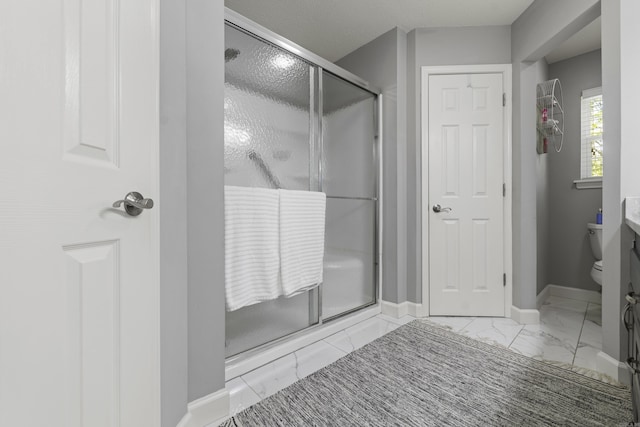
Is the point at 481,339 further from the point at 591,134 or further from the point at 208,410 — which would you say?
the point at 591,134

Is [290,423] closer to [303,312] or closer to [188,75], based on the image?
[303,312]

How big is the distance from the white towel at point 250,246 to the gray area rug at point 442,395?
19.9 inches

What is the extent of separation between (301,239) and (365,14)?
182 centimetres

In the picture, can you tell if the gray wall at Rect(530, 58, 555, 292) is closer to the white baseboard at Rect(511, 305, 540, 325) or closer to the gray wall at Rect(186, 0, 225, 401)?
the white baseboard at Rect(511, 305, 540, 325)

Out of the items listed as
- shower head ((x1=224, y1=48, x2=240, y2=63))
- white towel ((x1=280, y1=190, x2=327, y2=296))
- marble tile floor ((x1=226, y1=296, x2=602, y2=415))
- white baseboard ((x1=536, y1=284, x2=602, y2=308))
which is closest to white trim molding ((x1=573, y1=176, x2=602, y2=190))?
white baseboard ((x1=536, y1=284, x2=602, y2=308))

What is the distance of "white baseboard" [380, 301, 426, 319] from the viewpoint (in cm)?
241

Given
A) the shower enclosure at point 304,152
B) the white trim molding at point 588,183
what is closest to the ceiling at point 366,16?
the shower enclosure at point 304,152

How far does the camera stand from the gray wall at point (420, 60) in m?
2.34

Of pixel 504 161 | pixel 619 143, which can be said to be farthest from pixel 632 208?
pixel 504 161

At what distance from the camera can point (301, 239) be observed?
183 centimetres
